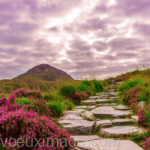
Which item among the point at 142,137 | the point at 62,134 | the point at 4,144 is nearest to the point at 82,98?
the point at 142,137

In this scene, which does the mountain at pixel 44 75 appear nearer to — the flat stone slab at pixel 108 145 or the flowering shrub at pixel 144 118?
the flowering shrub at pixel 144 118

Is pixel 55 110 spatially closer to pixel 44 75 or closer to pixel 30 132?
pixel 30 132

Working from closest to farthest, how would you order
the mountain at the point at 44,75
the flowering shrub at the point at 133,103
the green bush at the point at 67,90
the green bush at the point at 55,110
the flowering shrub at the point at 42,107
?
the flowering shrub at the point at 42,107 → the green bush at the point at 55,110 → the flowering shrub at the point at 133,103 → the green bush at the point at 67,90 → the mountain at the point at 44,75

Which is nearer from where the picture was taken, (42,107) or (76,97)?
(42,107)

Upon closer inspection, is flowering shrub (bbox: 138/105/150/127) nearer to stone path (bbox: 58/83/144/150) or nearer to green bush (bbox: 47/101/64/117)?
stone path (bbox: 58/83/144/150)

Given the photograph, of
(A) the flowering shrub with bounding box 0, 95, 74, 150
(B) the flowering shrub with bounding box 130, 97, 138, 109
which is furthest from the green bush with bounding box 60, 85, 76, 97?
(A) the flowering shrub with bounding box 0, 95, 74, 150

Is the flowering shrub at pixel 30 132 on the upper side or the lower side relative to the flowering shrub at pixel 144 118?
upper

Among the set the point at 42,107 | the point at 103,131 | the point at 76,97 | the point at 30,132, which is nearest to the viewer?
the point at 30,132

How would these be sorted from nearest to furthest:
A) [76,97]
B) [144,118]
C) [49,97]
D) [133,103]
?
[144,118]
[133,103]
[49,97]
[76,97]

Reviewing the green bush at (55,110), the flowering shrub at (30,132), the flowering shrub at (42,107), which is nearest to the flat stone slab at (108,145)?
the flowering shrub at (30,132)

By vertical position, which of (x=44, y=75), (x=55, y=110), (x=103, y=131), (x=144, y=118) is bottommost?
(x=103, y=131)

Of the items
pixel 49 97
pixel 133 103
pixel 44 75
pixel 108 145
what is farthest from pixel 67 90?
pixel 44 75

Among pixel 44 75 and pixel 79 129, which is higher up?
pixel 44 75

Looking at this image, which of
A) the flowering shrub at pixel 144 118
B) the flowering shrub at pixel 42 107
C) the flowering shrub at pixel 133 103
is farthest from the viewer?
the flowering shrub at pixel 133 103
